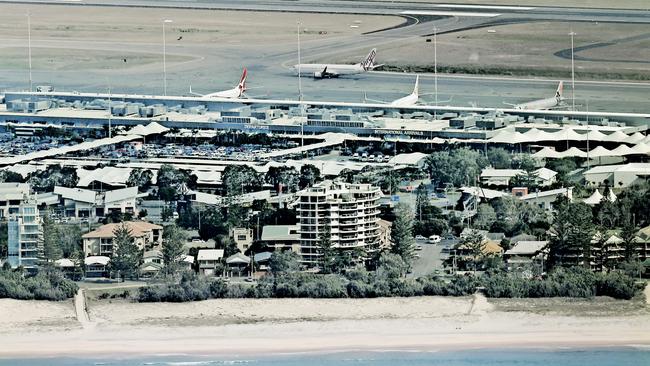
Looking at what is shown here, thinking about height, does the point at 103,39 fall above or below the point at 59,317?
above

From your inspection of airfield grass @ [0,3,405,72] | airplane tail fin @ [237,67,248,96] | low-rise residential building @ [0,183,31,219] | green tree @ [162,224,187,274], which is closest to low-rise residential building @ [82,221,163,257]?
green tree @ [162,224,187,274]

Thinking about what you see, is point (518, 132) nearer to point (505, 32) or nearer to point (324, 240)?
point (324, 240)

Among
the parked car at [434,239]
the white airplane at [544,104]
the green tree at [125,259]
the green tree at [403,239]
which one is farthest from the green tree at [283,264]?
the white airplane at [544,104]

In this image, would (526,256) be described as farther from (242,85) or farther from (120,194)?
(242,85)

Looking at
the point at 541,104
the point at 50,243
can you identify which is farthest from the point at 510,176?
the point at 541,104

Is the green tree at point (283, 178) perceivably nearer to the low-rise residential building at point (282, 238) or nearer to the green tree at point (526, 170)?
the low-rise residential building at point (282, 238)

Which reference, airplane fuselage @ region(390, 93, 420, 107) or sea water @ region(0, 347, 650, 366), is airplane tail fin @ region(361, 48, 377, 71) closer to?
airplane fuselage @ region(390, 93, 420, 107)

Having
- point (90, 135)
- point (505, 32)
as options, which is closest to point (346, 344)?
point (90, 135)
